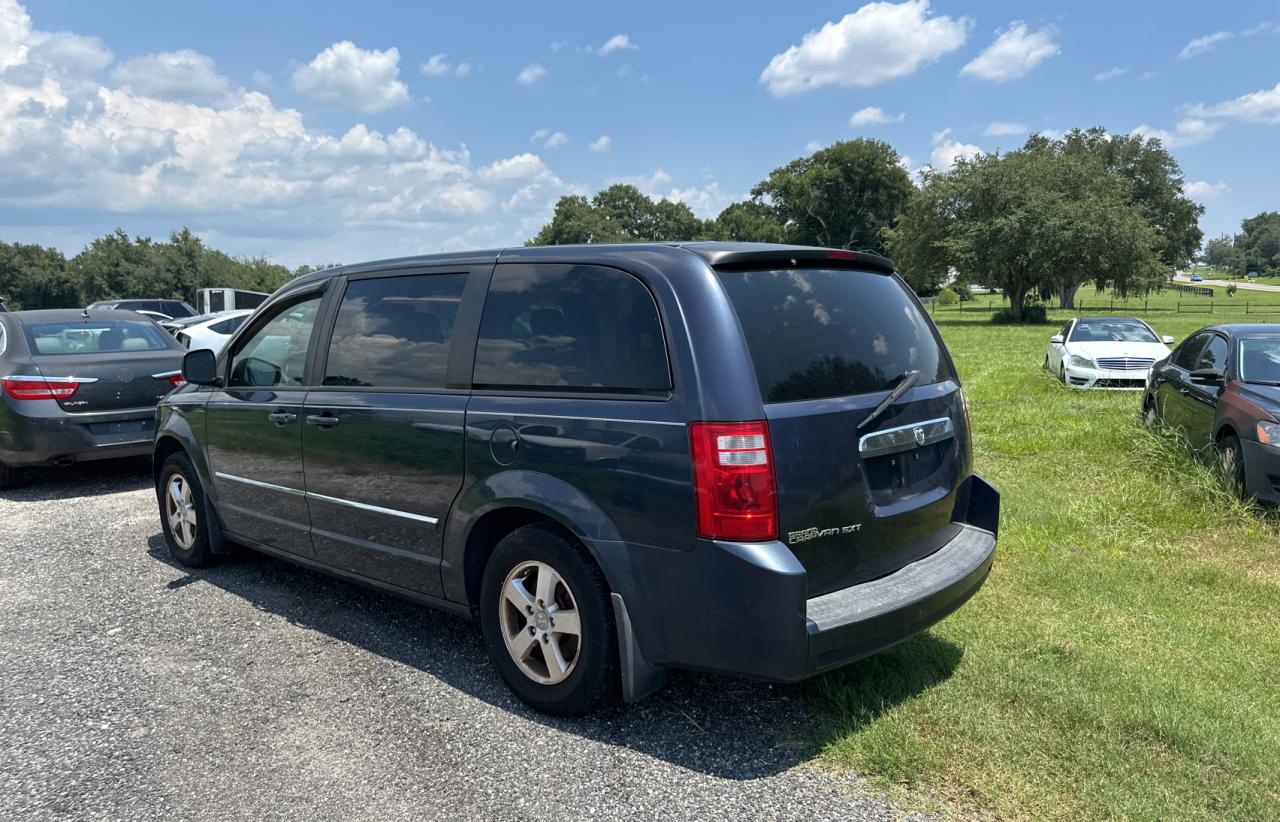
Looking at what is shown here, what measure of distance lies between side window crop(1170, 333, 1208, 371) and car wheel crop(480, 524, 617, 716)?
7579mm

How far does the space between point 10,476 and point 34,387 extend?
1230 millimetres

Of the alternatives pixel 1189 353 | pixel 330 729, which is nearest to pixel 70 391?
pixel 330 729

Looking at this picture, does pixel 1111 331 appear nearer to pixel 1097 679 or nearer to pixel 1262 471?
pixel 1262 471

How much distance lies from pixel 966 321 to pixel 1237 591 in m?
47.0

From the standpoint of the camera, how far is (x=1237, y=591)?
4.99 meters

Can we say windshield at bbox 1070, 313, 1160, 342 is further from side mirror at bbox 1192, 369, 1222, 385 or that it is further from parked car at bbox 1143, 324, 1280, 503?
side mirror at bbox 1192, 369, 1222, 385

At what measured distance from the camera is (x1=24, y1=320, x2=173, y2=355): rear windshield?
8281 millimetres

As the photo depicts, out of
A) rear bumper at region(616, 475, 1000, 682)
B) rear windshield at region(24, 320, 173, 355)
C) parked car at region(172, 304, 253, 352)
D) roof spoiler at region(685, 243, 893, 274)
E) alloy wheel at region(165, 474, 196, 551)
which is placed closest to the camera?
rear bumper at region(616, 475, 1000, 682)

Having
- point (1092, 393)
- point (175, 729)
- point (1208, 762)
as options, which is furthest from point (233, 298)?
point (1208, 762)

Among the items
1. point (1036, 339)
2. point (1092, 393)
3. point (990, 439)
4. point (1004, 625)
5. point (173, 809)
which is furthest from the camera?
point (1036, 339)

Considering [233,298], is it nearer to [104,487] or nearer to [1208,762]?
[104,487]

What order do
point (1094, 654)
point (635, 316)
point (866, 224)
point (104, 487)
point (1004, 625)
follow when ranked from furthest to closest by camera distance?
point (866, 224) → point (104, 487) → point (1004, 625) → point (1094, 654) → point (635, 316)

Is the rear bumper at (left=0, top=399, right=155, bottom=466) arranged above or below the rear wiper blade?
below

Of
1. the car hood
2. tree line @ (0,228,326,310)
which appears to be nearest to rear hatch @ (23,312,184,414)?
the car hood
